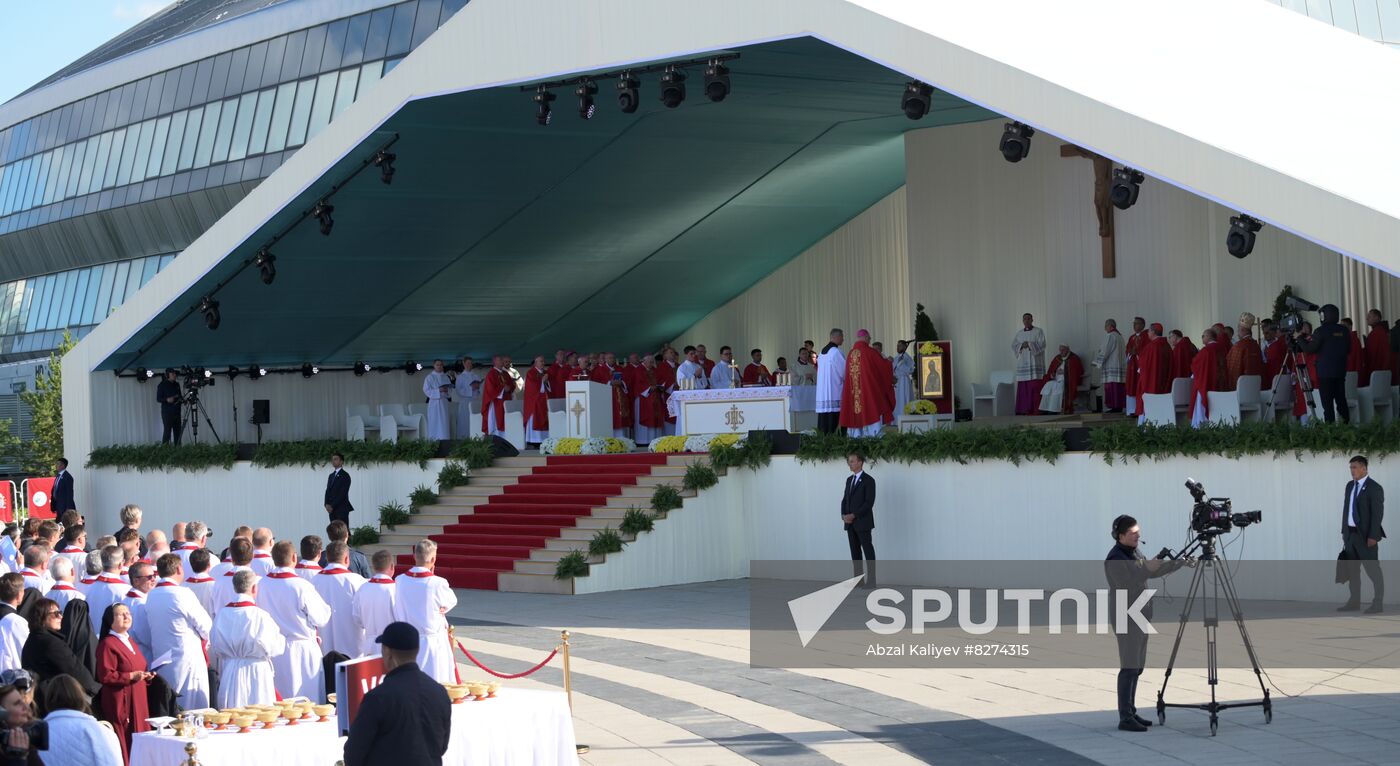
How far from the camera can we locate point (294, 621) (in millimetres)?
10289

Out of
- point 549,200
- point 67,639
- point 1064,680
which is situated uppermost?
point 549,200

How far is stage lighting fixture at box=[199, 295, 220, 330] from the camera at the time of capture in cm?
2481

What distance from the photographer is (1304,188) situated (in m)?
13.3

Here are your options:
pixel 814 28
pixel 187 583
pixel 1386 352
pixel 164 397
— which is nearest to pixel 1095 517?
pixel 1386 352

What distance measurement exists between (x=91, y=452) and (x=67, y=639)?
19552 mm

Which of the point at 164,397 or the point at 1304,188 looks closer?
the point at 1304,188

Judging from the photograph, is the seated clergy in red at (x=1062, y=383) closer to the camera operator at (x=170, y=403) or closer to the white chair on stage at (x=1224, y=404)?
the white chair on stage at (x=1224, y=404)

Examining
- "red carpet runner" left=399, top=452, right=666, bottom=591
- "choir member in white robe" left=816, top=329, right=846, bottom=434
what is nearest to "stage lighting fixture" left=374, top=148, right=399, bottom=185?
"red carpet runner" left=399, top=452, right=666, bottom=591

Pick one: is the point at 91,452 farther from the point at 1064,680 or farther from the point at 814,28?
the point at 1064,680

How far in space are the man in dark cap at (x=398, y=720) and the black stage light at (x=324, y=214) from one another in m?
16.8

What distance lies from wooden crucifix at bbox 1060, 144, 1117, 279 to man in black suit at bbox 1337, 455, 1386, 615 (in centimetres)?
1105

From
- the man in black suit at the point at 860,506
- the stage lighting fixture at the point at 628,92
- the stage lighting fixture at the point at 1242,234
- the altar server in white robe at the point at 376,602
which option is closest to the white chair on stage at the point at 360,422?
the stage lighting fixture at the point at 628,92

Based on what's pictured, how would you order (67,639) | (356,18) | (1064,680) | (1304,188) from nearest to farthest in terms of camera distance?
(67,639), (1064,680), (1304,188), (356,18)

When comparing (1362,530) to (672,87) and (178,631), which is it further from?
(178,631)
